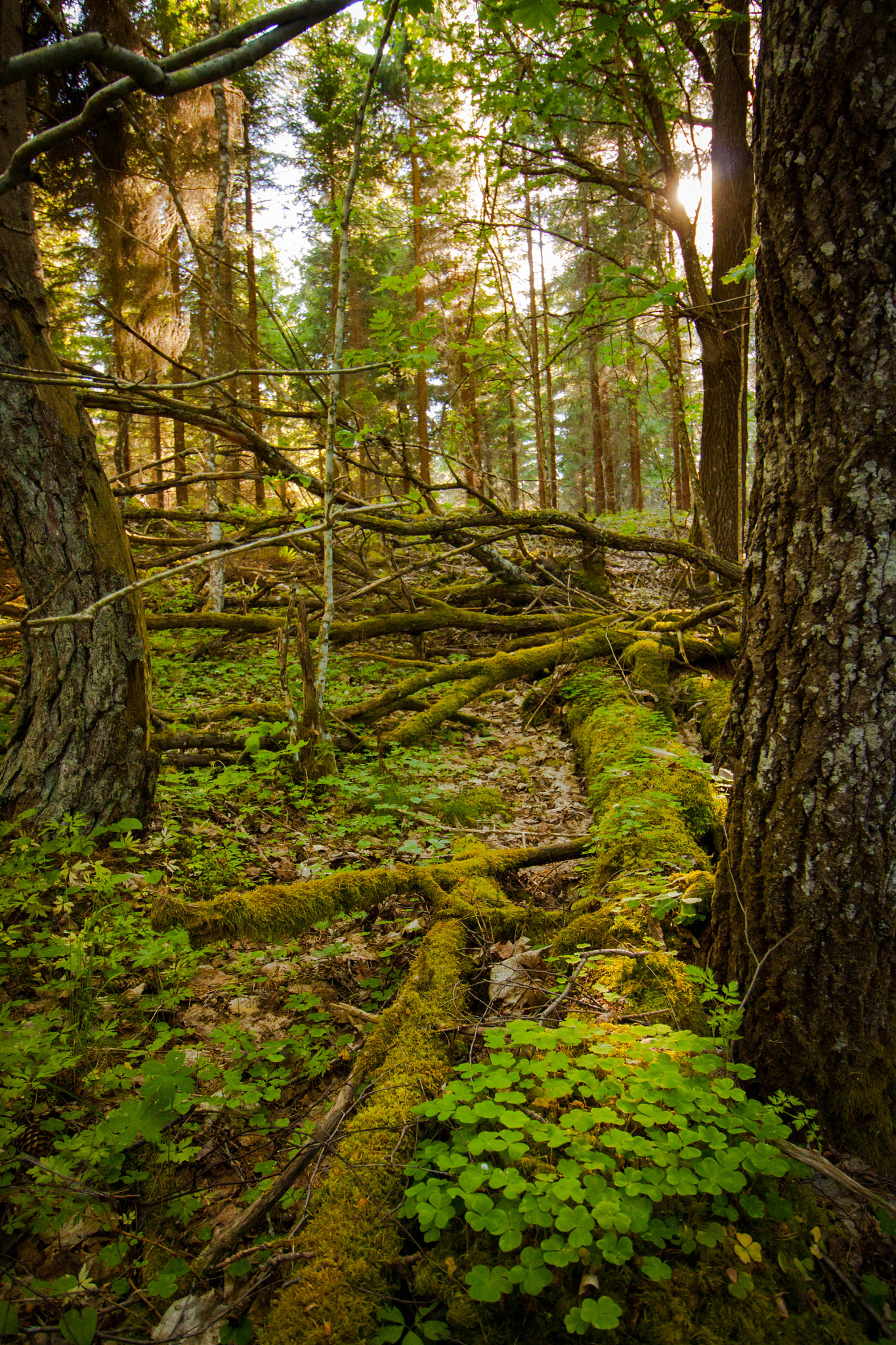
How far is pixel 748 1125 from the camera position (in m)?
1.47

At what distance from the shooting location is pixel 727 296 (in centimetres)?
707

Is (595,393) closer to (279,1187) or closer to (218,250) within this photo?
(218,250)

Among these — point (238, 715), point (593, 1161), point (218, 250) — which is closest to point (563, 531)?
point (238, 715)

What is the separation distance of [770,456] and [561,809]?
276 centimetres

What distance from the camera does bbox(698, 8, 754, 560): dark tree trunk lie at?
6.73 meters

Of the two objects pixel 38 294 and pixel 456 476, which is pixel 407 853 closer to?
pixel 38 294

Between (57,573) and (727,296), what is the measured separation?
296 inches

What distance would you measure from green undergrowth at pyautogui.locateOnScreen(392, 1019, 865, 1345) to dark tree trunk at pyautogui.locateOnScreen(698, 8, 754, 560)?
258 inches

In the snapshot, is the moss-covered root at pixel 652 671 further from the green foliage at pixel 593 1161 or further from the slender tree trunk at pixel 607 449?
the slender tree trunk at pixel 607 449

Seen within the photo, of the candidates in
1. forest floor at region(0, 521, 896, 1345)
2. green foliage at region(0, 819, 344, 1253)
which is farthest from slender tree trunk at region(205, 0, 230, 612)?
green foliage at region(0, 819, 344, 1253)

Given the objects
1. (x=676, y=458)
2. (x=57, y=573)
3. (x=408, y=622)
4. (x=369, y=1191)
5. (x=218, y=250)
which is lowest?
(x=369, y=1191)

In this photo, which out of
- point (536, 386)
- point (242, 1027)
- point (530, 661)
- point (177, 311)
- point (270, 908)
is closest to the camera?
point (242, 1027)

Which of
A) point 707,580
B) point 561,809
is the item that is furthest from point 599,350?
point 561,809

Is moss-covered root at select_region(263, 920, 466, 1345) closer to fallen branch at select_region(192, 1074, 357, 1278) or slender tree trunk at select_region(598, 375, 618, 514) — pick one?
fallen branch at select_region(192, 1074, 357, 1278)
